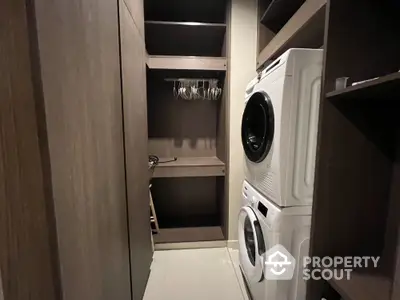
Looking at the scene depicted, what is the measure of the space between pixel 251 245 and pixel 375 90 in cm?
130

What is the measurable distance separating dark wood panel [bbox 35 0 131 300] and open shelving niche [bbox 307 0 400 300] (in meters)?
0.90

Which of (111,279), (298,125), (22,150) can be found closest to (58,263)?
(22,150)

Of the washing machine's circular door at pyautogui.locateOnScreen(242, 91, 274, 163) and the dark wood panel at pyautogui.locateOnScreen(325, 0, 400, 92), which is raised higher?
the dark wood panel at pyautogui.locateOnScreen(325, 0, 400, 92)

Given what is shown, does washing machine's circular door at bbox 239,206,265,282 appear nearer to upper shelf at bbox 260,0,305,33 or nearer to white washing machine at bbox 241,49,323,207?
white washing machine at bbox 241,49,323,207

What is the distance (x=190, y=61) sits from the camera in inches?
81.7

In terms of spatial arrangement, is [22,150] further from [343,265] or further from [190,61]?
[190,61]

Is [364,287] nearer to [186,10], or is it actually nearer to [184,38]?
[184,38]

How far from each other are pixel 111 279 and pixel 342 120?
46.9 inches

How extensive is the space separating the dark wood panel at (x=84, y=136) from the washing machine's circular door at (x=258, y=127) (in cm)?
79

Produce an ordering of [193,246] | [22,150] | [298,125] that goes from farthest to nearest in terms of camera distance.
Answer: [193,246] → [298,125] → [22,150]

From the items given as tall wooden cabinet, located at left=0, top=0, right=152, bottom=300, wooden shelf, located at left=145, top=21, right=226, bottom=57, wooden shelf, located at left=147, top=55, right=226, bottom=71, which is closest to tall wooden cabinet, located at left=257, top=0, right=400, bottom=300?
tall wooden cabinet, located at left=0, top=0, right=152, bottom=300

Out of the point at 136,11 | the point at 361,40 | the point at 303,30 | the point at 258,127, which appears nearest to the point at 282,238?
the point at 258,127

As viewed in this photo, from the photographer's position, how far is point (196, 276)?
184cm

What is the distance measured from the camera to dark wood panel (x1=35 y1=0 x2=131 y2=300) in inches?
20.5
